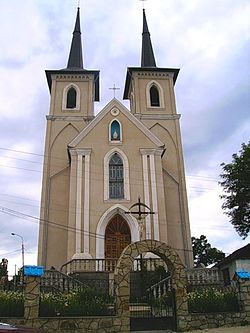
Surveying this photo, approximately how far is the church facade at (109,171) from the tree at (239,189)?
3287 millimetres

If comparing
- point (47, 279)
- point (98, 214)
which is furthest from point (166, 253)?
point (98, 214)

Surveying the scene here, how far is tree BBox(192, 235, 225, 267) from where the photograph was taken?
39931 millimetres

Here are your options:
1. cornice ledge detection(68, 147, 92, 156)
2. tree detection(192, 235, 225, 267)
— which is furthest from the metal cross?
tree detection(192, 235, 225, 267)

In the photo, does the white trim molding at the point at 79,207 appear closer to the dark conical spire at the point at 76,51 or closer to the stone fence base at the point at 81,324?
the stone fence base at the point at 81,324

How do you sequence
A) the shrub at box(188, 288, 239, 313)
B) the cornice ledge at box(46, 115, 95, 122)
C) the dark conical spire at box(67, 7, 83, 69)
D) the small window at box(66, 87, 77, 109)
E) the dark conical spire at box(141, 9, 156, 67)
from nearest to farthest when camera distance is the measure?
the shrub at box(188, 288, 239, 313), the cornice ledge at box(46, 115, 95, 122), the small window at box(66, 87, 77, 109), the dark conical spire at box(67, 7, 83, 69), the dark conical spire at box(141, 9, 156, 67)

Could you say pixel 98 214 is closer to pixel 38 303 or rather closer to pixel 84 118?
pixel 84 118

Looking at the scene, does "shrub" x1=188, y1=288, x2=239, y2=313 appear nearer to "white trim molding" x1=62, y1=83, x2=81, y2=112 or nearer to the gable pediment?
the gable pediment

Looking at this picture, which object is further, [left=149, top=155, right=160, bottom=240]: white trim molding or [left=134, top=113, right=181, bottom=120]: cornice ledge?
[left=134, top=113, right=181, bottom=120]: cornice ledge

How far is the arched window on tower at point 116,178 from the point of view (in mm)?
22656

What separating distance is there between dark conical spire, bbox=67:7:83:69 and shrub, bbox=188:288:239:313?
24.1m

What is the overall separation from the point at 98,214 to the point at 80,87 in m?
12.2

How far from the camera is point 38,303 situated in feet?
35.3

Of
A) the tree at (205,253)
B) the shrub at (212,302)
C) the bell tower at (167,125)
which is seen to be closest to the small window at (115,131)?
the bell tower at (167,125)

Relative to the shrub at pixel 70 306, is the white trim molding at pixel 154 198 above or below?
above
